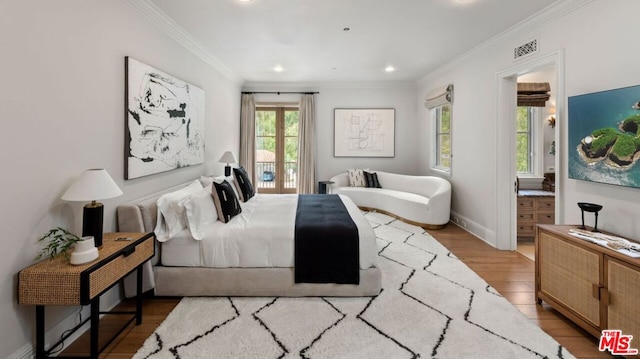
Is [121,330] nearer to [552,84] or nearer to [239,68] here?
[239,68]

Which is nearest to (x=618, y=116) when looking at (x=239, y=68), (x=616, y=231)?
(x=616, y=231)

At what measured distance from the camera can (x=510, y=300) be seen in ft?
8.39

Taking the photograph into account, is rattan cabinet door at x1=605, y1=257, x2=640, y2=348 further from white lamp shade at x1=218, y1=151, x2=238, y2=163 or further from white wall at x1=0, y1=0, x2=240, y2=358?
white lamp shade at x1=218, y1=151, x2=238, y2=163

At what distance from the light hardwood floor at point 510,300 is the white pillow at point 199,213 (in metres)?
0.63

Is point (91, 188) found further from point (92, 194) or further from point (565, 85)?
point (565, 85)

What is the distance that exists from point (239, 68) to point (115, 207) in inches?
141

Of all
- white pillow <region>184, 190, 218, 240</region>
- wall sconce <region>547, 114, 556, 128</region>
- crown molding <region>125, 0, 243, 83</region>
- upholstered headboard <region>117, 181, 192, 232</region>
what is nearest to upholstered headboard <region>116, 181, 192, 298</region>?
upholstered headboard <region>117, 181, 192, 232</region>

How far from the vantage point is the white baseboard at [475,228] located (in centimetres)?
396

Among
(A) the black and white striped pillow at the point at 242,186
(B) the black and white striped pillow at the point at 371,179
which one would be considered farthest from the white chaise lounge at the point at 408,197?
(A) the black and white striped pillow at the point at 242,186

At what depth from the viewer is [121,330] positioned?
2.07 m

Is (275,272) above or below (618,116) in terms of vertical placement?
below

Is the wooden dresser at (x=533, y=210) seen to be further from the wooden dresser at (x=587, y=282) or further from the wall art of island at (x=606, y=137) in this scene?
the wooden dresser at (x=587, y=282)

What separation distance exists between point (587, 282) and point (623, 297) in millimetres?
A: 227

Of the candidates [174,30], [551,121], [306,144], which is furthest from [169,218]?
[551,121]
